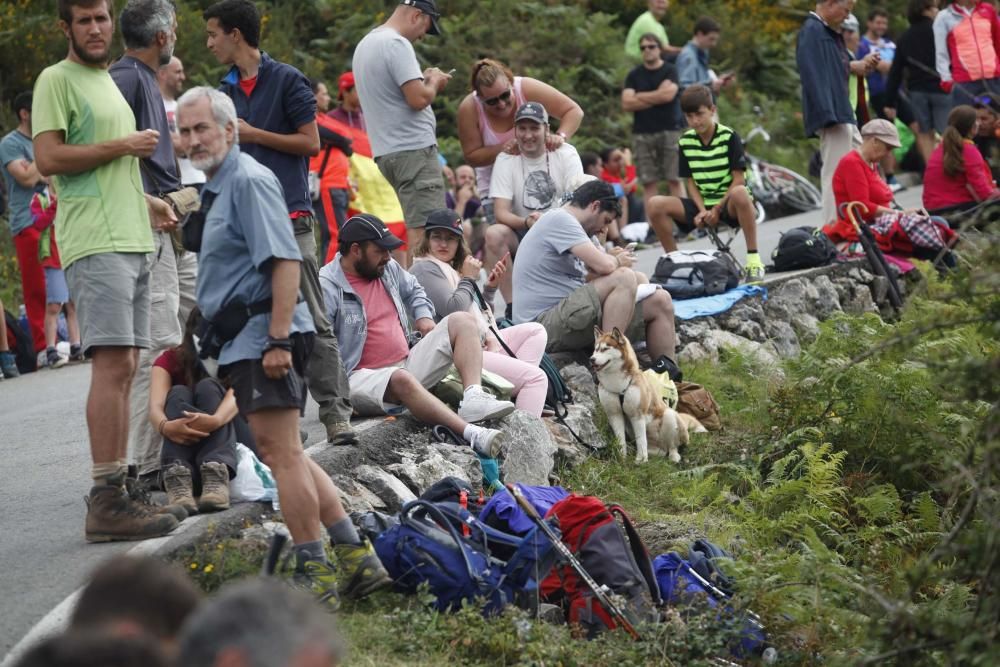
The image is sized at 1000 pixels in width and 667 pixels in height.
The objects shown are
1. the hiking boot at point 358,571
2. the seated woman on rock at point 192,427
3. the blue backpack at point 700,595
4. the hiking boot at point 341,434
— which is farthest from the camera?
the hiking boot at point 341,434

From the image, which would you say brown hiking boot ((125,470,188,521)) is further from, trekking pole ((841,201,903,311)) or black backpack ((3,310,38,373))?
trekking pole ((841,201,903,311))

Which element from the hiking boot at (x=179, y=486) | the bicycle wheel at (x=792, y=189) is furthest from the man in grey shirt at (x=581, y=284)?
the bicycle wheel at (x=792, y=189)

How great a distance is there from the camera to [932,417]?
946 centimetres

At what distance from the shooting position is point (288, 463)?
5578 millimetres

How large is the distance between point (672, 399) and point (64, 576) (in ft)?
16.5

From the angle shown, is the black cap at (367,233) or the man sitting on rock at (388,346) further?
the black cap at (367,233)

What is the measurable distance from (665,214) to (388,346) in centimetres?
537

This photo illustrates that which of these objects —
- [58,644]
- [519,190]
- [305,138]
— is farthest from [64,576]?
[519,190]

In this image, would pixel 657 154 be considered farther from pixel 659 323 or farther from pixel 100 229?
pixel 100 229

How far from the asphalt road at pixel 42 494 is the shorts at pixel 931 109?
10.6 metres

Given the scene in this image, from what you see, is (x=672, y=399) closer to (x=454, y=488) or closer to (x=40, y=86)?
(x=454, y=488)

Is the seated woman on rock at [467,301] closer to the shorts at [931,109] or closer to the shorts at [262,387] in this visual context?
the shorts at [262,387]

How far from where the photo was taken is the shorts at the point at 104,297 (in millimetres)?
6164

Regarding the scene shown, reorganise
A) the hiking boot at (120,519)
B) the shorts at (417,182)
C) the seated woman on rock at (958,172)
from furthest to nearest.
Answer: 1. the seated woman on rock at (958,172)
2. the shorts at (417,182)
3. the hiking boot at (120,519)
